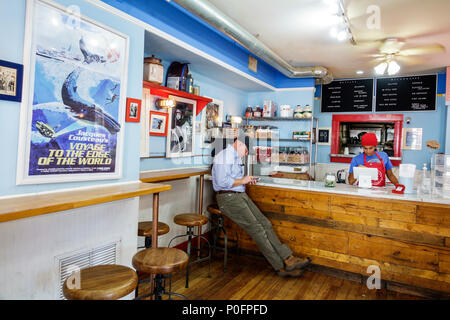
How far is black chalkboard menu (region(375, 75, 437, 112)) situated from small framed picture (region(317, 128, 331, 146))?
1.01 m

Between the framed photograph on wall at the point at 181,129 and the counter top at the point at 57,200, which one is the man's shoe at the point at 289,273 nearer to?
the counter top at the point at 57,200

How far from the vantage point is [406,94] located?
18.1 ft

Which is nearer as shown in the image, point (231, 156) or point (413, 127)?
point (231, 156)

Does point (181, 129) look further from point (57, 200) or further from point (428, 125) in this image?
point (428, 125)

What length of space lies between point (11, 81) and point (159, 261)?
4.68 ft

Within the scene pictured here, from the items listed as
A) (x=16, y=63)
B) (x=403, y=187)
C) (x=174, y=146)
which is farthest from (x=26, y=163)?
(x=403, y=187)

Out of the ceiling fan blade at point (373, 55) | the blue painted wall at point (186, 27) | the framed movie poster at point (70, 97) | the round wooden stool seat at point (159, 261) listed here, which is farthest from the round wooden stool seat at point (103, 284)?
the ceiling fan blade at point (373, 55)

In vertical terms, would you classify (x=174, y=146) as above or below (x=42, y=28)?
below

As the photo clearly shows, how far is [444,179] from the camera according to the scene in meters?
3.20

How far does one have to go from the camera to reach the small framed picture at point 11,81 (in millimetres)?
1721

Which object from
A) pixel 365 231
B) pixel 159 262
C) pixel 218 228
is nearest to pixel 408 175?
pixel 365 231

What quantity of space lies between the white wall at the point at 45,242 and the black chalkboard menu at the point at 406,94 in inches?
211

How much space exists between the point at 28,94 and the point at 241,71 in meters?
3.06

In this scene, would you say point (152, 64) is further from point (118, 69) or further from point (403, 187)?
point (403, 187)
